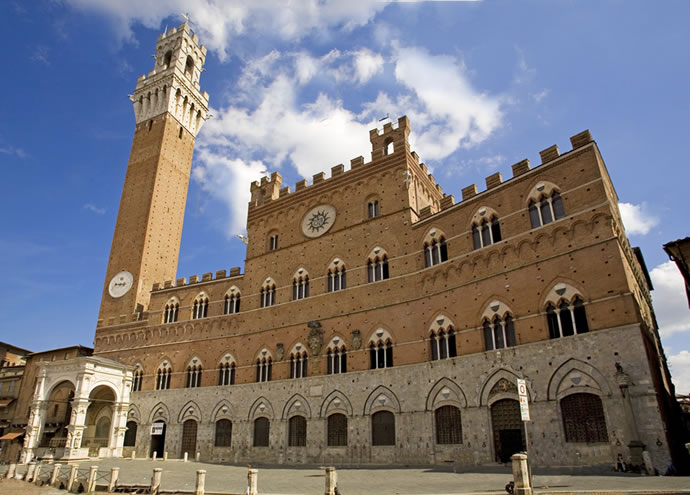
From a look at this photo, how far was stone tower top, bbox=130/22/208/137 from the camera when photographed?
43.2 meters

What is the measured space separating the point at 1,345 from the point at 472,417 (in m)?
46.3

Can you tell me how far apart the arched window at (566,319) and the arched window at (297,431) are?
1362 centimetres

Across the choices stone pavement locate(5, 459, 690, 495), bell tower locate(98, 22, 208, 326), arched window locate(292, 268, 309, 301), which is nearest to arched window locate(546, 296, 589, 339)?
stone pavement locate(5, 459, 690, 495)

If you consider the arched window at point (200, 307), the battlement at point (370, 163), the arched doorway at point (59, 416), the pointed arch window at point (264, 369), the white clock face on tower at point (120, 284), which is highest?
the battlement at point (370, 163)

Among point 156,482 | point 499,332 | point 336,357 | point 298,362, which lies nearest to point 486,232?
point 499,332

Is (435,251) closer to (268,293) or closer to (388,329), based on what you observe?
(388,329)

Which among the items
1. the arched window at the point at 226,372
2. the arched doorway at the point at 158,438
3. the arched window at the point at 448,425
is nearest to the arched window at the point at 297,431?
the arched window at the point at 226,372

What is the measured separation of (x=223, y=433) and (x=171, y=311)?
10.1m

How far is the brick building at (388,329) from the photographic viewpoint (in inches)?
670

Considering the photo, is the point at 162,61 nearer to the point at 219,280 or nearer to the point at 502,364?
the point at 219,280

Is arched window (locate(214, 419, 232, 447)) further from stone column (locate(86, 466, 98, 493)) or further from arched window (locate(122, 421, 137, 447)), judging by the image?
stone column (locate(86, 466, 98, 493))

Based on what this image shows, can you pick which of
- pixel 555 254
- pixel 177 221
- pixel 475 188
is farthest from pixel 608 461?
pixel 177 221

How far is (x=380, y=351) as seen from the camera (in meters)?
23.7

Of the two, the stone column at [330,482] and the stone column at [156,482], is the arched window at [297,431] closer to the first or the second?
the stone column at [156,482]
